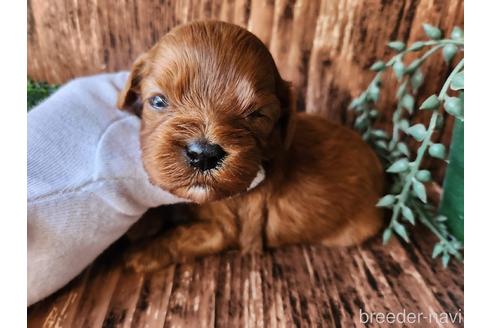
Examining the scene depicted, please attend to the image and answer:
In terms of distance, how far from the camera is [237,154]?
1088 mm

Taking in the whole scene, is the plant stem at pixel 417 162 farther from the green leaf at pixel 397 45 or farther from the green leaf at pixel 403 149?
the green leaf at pixel 397 45

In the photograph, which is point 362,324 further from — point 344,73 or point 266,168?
point 344,73

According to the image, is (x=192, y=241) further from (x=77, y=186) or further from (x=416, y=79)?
(x=416, y=79)

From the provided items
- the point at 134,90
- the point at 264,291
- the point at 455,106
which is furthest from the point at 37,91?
the point at 455,106

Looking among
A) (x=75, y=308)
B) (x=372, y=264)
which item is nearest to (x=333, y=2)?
(x=372, y=264)

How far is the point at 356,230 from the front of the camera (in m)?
1.64

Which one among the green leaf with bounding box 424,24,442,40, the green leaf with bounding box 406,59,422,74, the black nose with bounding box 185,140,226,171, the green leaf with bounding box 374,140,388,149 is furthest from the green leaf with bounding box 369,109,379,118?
the black nose with bounding box 185,140,226,171

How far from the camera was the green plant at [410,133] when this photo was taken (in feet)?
4.68

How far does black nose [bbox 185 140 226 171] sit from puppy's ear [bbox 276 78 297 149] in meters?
0.35

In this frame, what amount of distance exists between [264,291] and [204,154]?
584 millimetres

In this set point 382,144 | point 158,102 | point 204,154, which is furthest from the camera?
point 382,144

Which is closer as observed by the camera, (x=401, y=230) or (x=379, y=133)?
(x=401, y=230)
